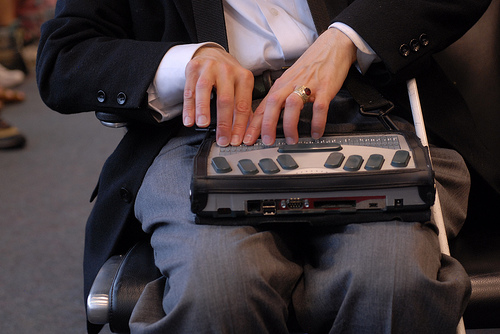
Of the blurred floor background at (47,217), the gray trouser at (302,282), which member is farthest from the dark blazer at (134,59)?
the blurred floor background at (47,217)

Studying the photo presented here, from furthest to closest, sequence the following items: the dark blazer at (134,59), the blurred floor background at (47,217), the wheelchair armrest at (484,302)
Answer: the blurred floor background at (47,217)
the dark blazer at (134,59)
the wheelchair armrest at (484,302)

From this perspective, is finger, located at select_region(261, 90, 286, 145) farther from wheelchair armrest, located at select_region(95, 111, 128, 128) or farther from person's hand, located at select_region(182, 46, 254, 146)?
wheelchair armrest, located at select_region(95, 111, 128, 128)

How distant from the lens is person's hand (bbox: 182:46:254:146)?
84cm

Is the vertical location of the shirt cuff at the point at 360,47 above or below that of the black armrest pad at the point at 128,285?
above

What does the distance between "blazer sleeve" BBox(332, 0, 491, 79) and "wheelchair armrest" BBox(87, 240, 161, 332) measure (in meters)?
0.51

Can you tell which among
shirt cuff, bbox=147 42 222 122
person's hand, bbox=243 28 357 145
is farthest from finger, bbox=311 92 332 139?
shirt cuff, bbox=147 42 222 122

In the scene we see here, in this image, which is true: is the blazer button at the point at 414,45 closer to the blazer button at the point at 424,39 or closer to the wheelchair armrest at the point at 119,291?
the blazer button at the point at 424,39

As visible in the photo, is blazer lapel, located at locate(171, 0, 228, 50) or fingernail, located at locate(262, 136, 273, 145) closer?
fingernail, located at locate(262, 136, 273, 145)

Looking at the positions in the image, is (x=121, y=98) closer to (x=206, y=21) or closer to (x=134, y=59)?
(x=134, y=59)

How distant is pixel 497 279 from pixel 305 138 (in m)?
0.35

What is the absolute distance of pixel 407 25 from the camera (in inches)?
35.9

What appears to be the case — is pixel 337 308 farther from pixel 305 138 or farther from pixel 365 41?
pixel 365 41

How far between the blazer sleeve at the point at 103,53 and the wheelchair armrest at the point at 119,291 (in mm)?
242

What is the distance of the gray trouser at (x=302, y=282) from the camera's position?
0.69 metres
